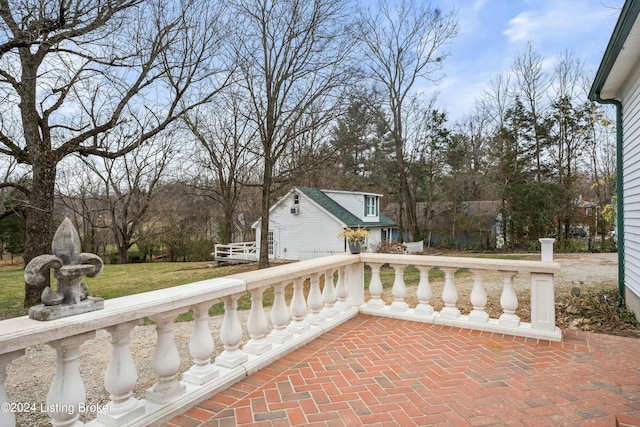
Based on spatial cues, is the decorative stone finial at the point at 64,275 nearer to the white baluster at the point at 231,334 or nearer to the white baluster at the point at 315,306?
the white baluster at the point at 231,334

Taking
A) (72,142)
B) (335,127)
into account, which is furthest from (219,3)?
(335,127)

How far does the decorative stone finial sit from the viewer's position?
156 centimetres

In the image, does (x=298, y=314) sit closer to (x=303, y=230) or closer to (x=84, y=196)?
(x=303, y=230)

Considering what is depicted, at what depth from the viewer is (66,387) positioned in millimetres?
1652

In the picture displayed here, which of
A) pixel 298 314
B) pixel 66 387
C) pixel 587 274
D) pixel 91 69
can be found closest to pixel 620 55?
pixel 298 314

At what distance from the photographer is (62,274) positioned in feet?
5.26

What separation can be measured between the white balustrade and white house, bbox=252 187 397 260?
1361cm

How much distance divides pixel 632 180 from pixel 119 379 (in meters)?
6.57


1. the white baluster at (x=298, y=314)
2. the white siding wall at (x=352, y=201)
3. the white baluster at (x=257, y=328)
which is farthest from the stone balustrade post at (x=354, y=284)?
the white siding wall at (x=352, y=201)

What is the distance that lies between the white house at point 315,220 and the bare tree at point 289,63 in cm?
619

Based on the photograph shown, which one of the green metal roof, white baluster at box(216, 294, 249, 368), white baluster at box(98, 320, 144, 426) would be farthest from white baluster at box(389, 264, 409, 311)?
the green metal roof

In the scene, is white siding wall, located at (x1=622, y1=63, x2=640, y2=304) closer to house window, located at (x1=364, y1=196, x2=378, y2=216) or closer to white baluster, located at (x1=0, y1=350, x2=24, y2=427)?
white baluster, located at (x1=0, y1=350, x2=24, y2=427)

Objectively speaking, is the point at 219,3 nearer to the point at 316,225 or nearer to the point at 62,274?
the point at 62,274

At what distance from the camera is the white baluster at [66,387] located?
162 cm
